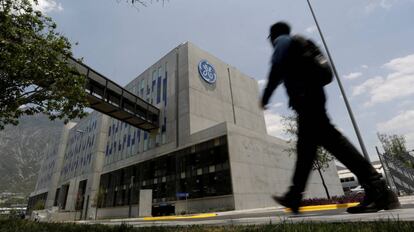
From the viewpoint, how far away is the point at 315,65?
219cm

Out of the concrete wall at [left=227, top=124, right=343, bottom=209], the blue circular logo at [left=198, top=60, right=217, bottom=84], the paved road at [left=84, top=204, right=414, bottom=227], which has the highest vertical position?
the blue circular logo at [left=198, top=60, right=217, bottom=84]

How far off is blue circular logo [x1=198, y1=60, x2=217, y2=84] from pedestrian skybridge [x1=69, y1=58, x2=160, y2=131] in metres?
9.20

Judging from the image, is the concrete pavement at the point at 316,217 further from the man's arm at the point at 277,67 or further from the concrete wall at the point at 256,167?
the concrete wall at the point at 256,167

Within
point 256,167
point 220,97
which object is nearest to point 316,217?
point 256,167

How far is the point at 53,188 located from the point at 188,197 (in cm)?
6271

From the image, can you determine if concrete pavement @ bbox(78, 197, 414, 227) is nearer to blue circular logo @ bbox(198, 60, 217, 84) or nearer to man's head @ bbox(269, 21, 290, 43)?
man's head @ bbox(269, 21, 290, 43)

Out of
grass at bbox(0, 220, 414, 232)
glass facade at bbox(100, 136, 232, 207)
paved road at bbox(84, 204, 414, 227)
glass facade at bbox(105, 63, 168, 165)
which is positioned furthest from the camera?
→ glass facade at bbox(105, 63, 168, 165)

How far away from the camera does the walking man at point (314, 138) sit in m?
2.09

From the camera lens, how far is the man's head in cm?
252

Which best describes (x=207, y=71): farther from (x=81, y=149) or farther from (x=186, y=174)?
(x=81, y=149)

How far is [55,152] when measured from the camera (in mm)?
81812

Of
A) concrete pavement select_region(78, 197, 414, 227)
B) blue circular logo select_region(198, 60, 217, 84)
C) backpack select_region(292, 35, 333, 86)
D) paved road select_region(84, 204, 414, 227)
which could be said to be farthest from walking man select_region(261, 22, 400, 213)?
blue circular logo select_region(198, 60, 217, 84)

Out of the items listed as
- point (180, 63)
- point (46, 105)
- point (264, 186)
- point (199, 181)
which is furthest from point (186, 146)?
point (46, 105)

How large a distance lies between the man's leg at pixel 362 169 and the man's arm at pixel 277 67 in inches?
23.3
